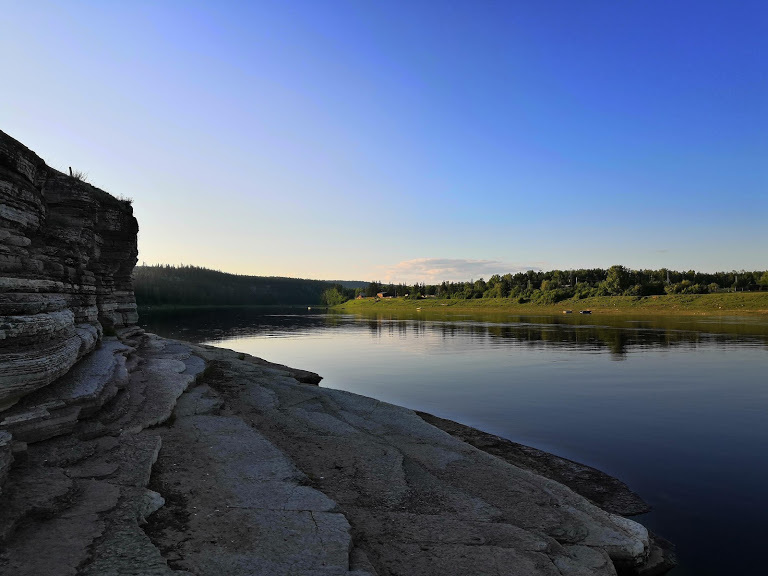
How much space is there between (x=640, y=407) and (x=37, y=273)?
82.3 feet

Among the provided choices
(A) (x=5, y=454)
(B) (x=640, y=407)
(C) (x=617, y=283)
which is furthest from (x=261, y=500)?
(C) (x=617, y=283)

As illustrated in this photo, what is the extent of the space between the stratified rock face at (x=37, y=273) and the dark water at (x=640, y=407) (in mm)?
13919

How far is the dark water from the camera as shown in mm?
11617

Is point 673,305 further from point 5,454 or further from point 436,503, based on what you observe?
point 5,454

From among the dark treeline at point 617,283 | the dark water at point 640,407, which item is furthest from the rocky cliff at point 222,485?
the dark treeline at point 617,283

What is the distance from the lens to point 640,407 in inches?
890

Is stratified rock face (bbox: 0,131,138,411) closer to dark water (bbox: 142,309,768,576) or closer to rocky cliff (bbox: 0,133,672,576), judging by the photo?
rocky cliff (bbox: 0,133,672,576)

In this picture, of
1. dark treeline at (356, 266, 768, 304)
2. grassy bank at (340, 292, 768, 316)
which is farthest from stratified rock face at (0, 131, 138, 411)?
dark treeline at (356, 266, 768, 304)

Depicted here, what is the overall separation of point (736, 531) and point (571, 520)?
5.31m

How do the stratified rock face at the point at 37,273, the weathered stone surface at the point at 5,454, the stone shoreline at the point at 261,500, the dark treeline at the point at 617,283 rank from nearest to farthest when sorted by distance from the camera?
the stone shoreline at the point at 261,500, the weathered stone surface at the point at 5,454, the stratified rock face at the point at 37,273, the dark treeline at the point at 617,283

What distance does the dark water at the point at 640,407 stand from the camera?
38.1 ft

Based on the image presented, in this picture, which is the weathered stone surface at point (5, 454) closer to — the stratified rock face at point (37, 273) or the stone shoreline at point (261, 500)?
the stone shoreline at point (261, 500)

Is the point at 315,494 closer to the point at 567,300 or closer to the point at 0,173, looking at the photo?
the point at 0,173

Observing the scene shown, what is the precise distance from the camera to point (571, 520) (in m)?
8.95
